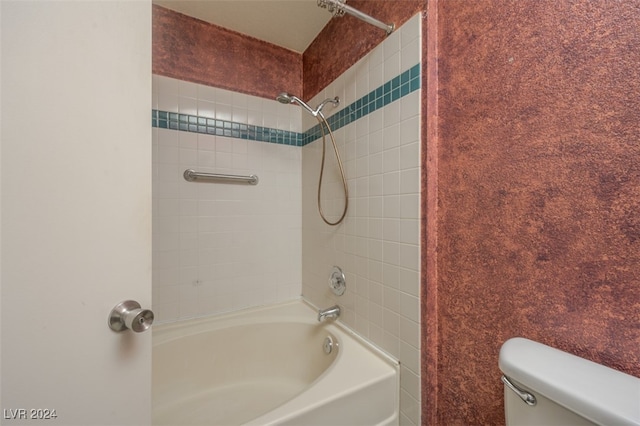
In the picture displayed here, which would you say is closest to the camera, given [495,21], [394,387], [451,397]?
[495,21]

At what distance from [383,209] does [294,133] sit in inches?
37.5

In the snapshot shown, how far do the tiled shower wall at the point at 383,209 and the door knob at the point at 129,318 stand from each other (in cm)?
80

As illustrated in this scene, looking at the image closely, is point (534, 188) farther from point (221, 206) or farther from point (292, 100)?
point (221, 206)

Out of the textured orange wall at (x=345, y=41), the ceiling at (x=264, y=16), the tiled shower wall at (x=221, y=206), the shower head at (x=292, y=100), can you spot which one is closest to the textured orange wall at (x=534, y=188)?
the textured orange wall at (x=345, y=41)

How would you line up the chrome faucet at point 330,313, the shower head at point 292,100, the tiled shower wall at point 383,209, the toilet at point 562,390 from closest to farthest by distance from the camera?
the toilet at point 562,390 < the tiled shower wall at point 383,209 < the shower head at point 292,100 < the chrome faucet at point 330,313

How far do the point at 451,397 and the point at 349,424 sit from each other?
0.36m

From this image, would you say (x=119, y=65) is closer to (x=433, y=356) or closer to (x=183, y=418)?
(x=433, y=356)

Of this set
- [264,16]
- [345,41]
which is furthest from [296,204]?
[264,16]

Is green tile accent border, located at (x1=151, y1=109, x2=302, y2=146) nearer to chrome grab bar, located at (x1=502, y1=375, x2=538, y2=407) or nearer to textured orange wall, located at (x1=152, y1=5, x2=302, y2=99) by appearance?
textured orange wall, located at (x1=152, y1=5, x2=302, y2=99)

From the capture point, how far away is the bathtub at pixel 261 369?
0.91m

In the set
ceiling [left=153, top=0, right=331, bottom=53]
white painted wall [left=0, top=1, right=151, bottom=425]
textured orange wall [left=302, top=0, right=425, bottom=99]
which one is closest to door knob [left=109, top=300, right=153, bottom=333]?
white painted wall [left=0, top=1, right=151, bottom=425]

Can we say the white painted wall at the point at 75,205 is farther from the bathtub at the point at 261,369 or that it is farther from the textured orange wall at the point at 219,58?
the textured orange wall at the point at 219,58

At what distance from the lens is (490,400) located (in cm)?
73

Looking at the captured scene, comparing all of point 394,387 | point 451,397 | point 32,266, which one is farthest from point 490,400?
point 32,266
